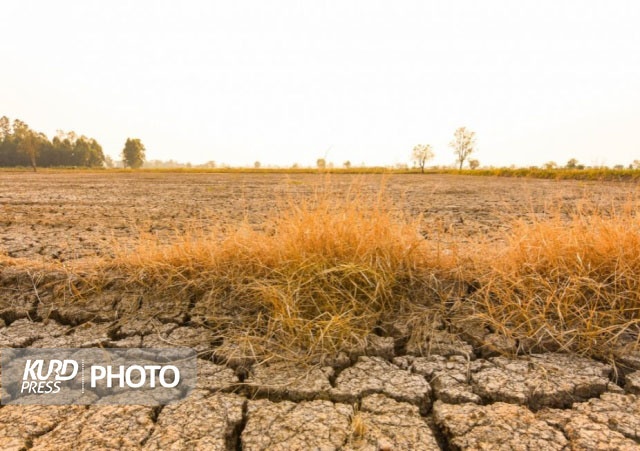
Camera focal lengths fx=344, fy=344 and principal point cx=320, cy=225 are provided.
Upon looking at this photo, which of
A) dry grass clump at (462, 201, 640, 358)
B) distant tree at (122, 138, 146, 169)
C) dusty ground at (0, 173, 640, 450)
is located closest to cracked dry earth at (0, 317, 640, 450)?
dusty ground at (0, 173, 640, 450)

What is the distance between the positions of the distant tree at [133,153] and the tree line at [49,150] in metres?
3.96

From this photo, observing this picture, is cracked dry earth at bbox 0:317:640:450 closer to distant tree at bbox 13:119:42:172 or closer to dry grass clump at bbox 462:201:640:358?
dry grass clump at bbox 462:201:640:358

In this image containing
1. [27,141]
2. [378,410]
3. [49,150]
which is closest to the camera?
[378,410]

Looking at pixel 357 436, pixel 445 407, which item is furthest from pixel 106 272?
pixel 445 407

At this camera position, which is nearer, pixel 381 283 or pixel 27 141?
pixel 381 283

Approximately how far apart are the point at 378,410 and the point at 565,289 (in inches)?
45.0

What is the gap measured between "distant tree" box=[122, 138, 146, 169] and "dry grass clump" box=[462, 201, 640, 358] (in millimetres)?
68902

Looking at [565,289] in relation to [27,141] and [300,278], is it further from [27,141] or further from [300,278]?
[27,141]

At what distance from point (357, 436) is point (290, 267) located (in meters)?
0.98

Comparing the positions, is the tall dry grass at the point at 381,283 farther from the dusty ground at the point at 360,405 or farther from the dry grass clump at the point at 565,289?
the dusty ground at the point at 360,405

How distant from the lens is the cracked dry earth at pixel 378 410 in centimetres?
108

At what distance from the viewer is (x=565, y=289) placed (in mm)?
1668

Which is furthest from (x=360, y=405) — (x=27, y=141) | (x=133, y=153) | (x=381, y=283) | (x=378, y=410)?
(x=133, y=153)

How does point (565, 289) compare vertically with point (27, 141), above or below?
below
